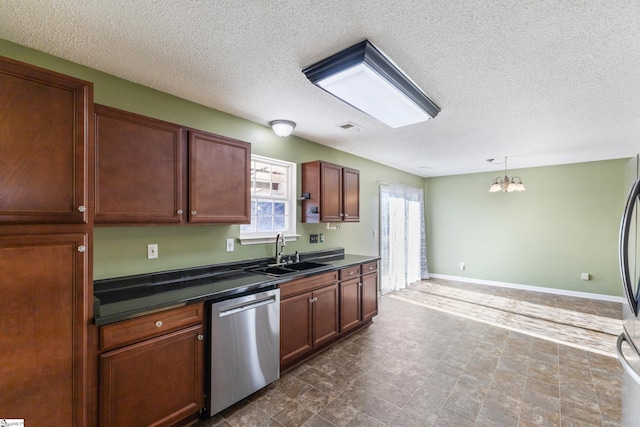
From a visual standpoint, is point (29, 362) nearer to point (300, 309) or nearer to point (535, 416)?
point (300, 309)

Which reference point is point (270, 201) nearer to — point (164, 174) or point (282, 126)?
point (282, 126)

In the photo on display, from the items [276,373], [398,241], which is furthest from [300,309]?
[398,241]

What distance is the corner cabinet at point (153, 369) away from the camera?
5.07 ft

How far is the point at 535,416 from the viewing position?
203cm

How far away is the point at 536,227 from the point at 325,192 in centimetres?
467

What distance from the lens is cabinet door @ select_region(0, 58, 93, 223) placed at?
1.25m

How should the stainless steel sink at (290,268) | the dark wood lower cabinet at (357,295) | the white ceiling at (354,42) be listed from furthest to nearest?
the dark wood lower cabinet at (357,295)
the stainless steel sink at (290,268)
the white ceiling at (354,42)

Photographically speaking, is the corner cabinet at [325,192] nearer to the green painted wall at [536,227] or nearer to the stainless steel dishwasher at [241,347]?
the stainless steel dishwasher at [241,347]

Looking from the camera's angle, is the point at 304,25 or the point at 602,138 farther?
the point at 602,138

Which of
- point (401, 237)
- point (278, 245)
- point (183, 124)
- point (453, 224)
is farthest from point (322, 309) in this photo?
point (453, 224)

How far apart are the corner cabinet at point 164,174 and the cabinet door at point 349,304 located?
4.73 ft

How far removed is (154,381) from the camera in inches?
67.4

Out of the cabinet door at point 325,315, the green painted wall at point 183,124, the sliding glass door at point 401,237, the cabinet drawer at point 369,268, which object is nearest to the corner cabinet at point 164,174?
the green painted wall at point 183,124

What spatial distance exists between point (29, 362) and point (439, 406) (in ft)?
8.29
